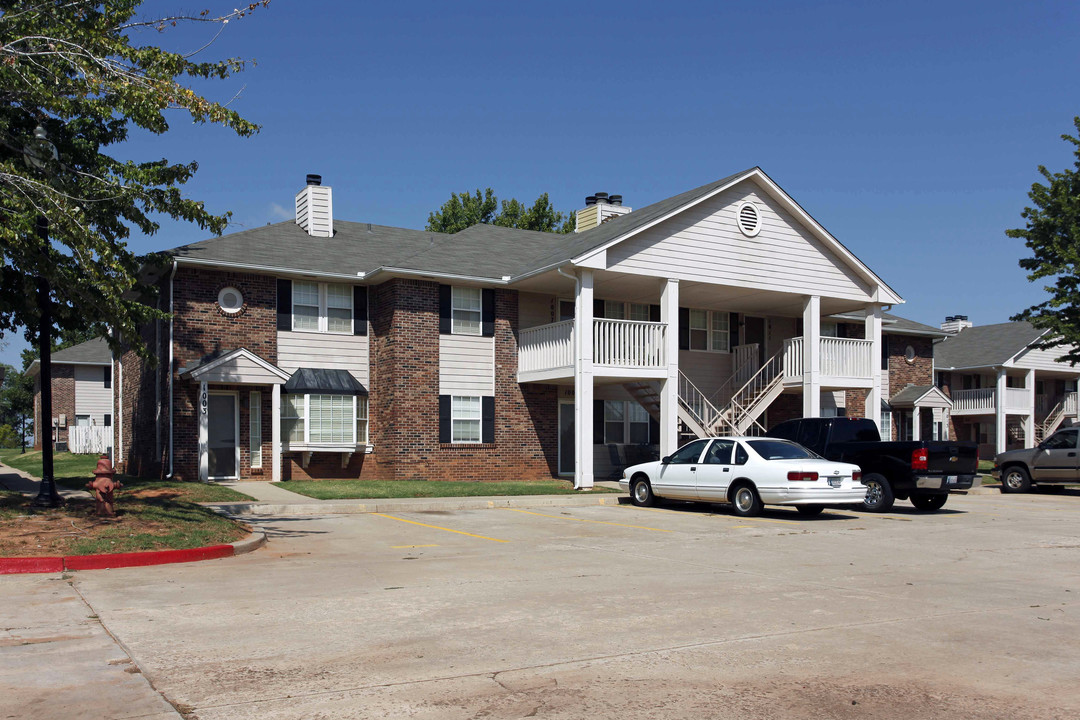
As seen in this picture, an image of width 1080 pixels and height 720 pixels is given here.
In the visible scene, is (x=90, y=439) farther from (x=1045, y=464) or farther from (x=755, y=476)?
(x=1045, y=464)

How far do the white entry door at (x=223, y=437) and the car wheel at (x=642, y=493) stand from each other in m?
10.5

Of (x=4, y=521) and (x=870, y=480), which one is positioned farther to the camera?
(x=870, y=480)

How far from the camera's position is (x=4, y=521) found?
12.3 meters

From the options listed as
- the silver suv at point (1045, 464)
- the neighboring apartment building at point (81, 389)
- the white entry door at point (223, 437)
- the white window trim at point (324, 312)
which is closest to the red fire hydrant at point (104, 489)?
the white entry door at point (223, 437)

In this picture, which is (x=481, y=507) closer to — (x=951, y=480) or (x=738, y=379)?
(x=951, y=480)

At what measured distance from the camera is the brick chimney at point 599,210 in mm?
32656

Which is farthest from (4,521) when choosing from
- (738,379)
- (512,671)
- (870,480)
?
(738,379)

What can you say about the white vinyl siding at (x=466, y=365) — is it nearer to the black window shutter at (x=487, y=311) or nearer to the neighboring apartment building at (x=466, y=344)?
the neighboring apartment building at (x=466, y=344)

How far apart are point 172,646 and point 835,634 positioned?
495 centimetres

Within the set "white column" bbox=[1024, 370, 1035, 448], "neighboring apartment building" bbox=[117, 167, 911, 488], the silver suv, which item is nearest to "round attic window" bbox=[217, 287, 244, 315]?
"neighboring apartment building" bbox=[117, 167, 911, 488]

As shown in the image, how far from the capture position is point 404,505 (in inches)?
736

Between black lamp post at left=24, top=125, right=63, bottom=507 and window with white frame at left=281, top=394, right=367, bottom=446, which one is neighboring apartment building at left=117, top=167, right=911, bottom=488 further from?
black lamp post at left=24, top=125, right=63, bottom=507

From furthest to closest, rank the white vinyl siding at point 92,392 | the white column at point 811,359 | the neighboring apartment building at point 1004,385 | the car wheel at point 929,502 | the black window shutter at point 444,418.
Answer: the white vinyl siding at point 92,392 → the neighboring apartment building at point 1004,385 → the white column at point 811,359 → the black window shutter at point 444,418 → the car wheel at point 929,502

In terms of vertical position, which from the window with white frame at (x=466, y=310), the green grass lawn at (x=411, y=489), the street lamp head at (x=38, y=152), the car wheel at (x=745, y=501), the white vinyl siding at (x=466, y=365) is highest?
the street lamp head at (x=38, y=152)
